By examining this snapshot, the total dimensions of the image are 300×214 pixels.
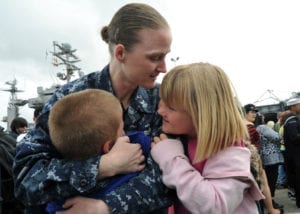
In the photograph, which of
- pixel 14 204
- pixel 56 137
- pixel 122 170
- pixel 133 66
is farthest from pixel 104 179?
pixel 14 204

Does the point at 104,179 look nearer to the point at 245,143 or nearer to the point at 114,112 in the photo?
the point at 114,112

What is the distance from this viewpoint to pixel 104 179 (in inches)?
51.3

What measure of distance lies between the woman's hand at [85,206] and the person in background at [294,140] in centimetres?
570

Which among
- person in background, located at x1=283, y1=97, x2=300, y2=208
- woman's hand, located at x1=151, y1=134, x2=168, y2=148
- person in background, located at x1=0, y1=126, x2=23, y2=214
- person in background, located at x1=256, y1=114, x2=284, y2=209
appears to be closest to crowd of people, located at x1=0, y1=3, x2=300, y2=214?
woman's hand, located at x1=151, y1=134, x2=168, y2=148

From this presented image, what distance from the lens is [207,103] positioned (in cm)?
Answer: 141

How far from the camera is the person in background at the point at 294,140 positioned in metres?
6.39

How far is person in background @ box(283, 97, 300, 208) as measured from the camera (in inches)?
252

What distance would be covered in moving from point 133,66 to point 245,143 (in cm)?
56

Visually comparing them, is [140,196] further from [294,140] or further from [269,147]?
[269,147]

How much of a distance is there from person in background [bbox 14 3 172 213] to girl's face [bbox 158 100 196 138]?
14cm

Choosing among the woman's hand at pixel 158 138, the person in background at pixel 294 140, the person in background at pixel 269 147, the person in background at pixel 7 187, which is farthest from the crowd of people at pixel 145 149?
the person in background at pixel 269 147

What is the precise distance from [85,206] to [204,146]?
45cm

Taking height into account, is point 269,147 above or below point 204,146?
below

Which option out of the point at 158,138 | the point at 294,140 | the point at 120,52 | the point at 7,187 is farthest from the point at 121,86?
the point at 294,140
